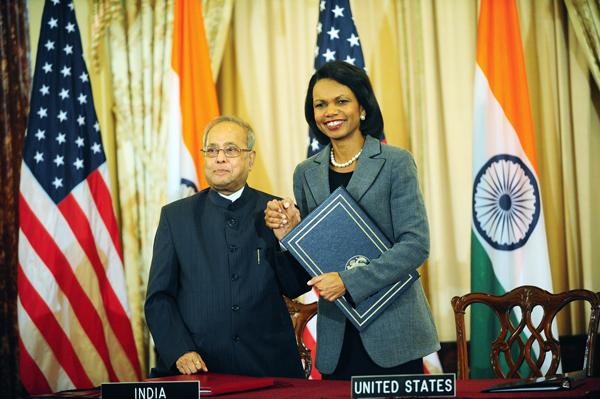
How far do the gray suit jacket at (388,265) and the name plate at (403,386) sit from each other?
603 mm

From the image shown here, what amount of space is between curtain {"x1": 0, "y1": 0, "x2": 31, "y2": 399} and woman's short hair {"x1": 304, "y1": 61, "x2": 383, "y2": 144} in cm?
296

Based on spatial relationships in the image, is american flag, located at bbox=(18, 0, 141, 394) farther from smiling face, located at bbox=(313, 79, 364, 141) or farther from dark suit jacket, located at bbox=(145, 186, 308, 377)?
smiling face, located at bbox=(313, 79, 364, 141)

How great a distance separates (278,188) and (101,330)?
1.53 m

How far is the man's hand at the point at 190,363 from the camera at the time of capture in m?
2.35

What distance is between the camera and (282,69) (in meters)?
5.28

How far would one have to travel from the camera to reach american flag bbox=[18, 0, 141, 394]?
15.1 feet

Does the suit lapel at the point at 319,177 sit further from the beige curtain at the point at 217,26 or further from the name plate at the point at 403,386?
the beige curtain at the point at 217,26

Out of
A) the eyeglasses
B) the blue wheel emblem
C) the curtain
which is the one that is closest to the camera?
the eyeglasses

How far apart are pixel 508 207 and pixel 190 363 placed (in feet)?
8.70

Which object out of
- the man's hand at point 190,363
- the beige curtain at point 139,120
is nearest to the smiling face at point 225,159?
the man's hand at point 190,363

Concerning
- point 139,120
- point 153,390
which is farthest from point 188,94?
point 153,390

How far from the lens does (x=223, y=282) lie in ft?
8.29

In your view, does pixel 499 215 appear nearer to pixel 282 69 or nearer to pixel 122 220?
pixel 282 69

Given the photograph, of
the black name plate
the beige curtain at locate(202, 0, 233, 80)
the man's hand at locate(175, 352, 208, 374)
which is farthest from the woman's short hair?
the beige curtain at locate(202, 0, 233, 80)
